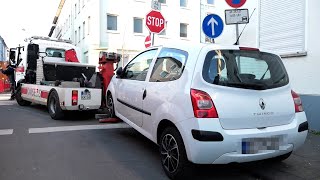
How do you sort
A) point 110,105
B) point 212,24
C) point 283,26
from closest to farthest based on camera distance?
point 110,105 → point 212,24 → point 283,26

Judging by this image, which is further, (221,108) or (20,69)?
(20,69)

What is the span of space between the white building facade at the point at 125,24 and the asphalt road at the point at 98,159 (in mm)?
18266

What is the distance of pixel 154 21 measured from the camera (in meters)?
9.83

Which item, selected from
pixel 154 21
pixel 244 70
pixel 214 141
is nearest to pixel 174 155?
pixel 214 141

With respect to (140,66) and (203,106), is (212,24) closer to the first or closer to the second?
(140,66)

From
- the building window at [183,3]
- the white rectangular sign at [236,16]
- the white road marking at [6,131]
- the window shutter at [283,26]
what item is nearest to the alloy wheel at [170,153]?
the white rectangular sign at [236,16]

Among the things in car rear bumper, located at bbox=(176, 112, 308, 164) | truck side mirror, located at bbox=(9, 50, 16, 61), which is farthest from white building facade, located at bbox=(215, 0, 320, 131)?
truck side mirror, located at bbox=(9, 50, 16, 61)

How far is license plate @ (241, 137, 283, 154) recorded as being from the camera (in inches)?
160

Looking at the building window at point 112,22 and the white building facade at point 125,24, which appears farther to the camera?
the building window at point 112,22

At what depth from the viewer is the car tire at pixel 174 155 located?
423cm

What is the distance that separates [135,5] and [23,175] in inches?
965

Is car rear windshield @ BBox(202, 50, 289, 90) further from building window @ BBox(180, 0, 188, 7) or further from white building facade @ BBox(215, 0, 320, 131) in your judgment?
building window @ BBox(180, 0, 188, 7)

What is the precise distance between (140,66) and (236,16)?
2496mm

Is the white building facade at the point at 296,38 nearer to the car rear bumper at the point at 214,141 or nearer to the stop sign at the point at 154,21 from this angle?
the stop sign at the point at 154,21
